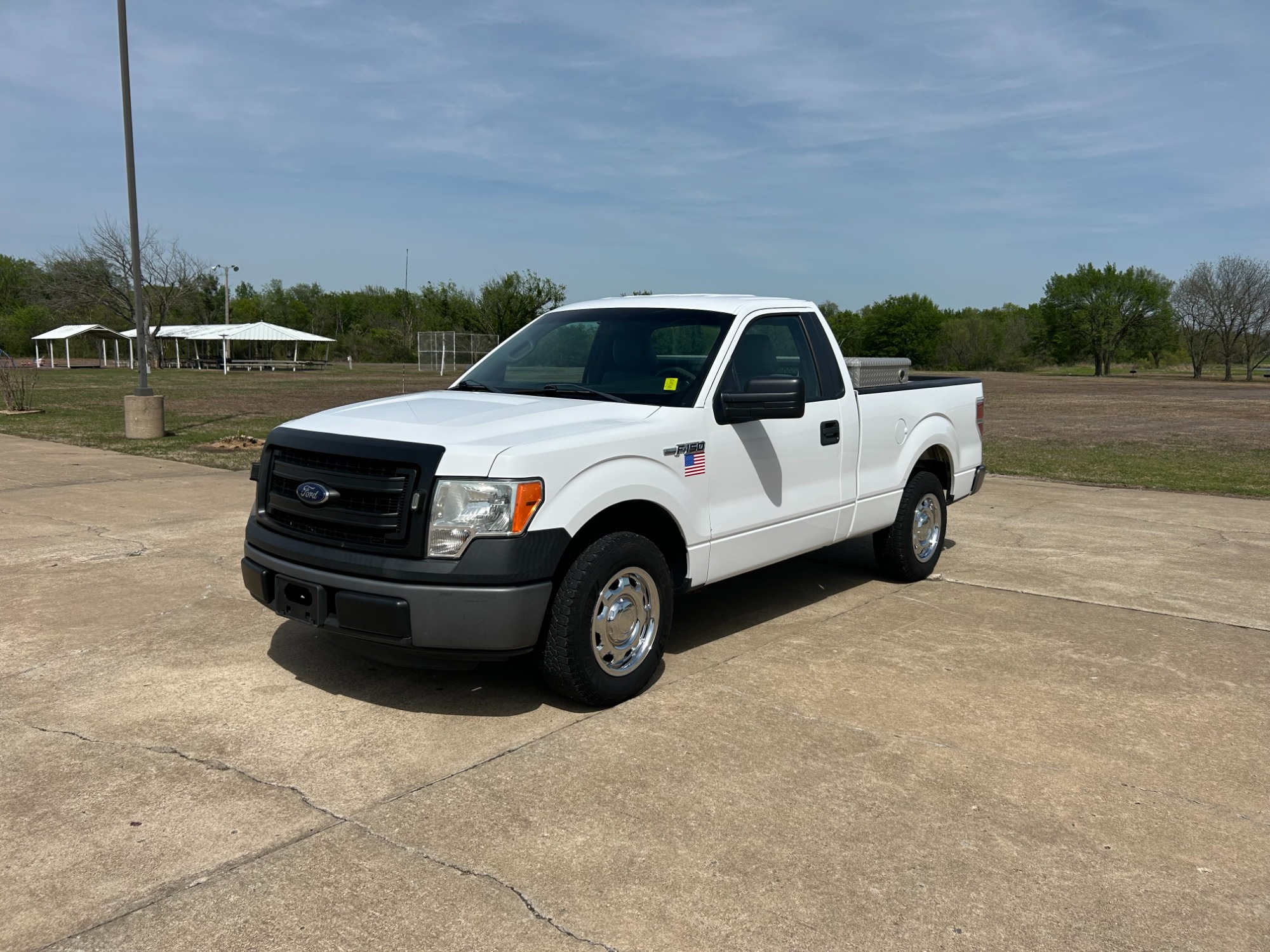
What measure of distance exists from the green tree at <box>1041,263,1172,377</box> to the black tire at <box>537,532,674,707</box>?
88743 millimetres

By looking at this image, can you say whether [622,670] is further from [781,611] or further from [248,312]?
[248,312]

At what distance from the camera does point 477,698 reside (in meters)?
4.70

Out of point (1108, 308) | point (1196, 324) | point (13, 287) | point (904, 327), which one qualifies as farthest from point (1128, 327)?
point (13, 287)

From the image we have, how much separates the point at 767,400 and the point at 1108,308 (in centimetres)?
9212

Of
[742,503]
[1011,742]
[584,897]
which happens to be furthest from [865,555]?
[584,897]

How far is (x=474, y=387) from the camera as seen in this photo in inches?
227

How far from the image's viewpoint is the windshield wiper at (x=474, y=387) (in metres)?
5.63

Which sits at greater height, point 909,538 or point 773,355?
point 773,355

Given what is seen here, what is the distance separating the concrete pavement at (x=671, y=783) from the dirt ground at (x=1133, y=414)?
590 inches

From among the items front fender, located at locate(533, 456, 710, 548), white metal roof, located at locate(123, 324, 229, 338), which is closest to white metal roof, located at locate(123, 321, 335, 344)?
white metal roof, located at locate(123, 324, 229, 338)

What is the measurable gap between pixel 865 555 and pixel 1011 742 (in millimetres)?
3958

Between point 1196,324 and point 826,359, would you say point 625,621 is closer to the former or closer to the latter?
point 826,359

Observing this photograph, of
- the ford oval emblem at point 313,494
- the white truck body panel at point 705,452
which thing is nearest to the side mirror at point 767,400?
the white truck body panel at point 705,452

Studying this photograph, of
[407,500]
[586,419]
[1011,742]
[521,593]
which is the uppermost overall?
[586,419]
